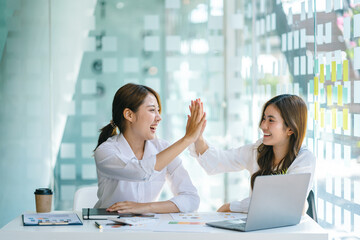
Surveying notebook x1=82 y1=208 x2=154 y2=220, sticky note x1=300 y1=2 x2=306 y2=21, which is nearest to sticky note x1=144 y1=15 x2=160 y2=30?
sticky note x1=300 y1=2 x2=306 y2=21

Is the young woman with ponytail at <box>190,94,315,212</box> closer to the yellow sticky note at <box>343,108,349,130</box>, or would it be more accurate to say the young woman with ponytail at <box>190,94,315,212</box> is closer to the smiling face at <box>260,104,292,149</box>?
the smiling face at <box>260,104,292,149</box>

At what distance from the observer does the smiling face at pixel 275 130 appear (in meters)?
2.85

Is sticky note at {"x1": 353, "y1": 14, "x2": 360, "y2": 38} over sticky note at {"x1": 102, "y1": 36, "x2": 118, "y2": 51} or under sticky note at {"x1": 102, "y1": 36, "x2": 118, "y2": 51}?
under

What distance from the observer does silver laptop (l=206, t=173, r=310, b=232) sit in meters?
2.19

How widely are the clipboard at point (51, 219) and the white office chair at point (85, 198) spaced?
567 millimetres

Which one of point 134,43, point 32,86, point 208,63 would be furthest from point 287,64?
point 32,86

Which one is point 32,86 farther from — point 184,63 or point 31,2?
point 184,63

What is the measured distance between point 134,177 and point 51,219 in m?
0.46

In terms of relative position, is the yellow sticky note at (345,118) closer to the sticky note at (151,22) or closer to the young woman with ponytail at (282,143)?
the young woman with ponytail at (282,143)

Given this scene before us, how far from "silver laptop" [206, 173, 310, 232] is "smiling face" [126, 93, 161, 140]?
0.76 meters

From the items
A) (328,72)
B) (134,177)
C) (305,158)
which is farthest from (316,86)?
(134,177)

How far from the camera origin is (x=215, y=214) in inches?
104

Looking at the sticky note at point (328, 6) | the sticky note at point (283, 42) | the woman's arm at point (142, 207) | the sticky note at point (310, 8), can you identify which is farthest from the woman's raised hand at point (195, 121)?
the sticky note at point (283, 42)

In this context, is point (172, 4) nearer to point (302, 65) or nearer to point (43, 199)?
point (302, 65)
